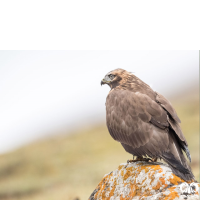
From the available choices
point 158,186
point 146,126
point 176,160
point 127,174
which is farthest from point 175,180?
point 146,126

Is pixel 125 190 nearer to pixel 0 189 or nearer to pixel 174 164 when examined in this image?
pixel 174 164

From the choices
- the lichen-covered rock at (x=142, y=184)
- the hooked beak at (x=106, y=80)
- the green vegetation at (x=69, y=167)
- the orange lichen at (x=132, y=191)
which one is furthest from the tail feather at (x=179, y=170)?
the green vegetation at (x=69, y=167)

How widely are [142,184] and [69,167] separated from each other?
26253mm

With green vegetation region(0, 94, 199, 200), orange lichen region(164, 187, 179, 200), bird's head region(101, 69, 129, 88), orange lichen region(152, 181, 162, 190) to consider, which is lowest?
orange lichen region(164, 187, 179, 200)

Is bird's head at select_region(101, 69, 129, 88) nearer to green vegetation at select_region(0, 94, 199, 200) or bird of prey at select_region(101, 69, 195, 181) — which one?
bird of prey at select_region(101, 69, 195, 181)

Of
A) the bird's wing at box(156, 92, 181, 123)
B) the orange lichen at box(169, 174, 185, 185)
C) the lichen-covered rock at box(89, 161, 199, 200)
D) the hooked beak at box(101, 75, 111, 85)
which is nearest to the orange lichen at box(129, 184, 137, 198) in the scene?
the lichen-covered rock at box(89, 161, 199, 200)

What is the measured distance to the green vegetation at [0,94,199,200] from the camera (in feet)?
66.6

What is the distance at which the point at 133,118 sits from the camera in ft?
19.4

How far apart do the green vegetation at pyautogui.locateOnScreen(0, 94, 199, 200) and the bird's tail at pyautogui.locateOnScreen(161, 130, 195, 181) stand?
31.4 ft

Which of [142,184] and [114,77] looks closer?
[142,184]

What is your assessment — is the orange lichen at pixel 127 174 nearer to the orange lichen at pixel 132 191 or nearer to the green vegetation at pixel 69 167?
the orange lichen at pixel 132 191

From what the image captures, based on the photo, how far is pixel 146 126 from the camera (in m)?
5.73

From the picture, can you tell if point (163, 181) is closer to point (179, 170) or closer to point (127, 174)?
point (179, 170)

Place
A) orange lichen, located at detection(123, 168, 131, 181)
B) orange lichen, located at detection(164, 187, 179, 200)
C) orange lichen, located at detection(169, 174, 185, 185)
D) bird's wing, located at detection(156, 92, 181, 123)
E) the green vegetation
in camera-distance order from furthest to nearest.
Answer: the green vegetation, bird's wing, located at detection(156, 92, 181, 123), orange lichen, located at detection(123, 168, 131, 181), orange lichen, located at detection(169, 174, 185, 185), orange lichen, located at detection(164, 187, 179, 200)
